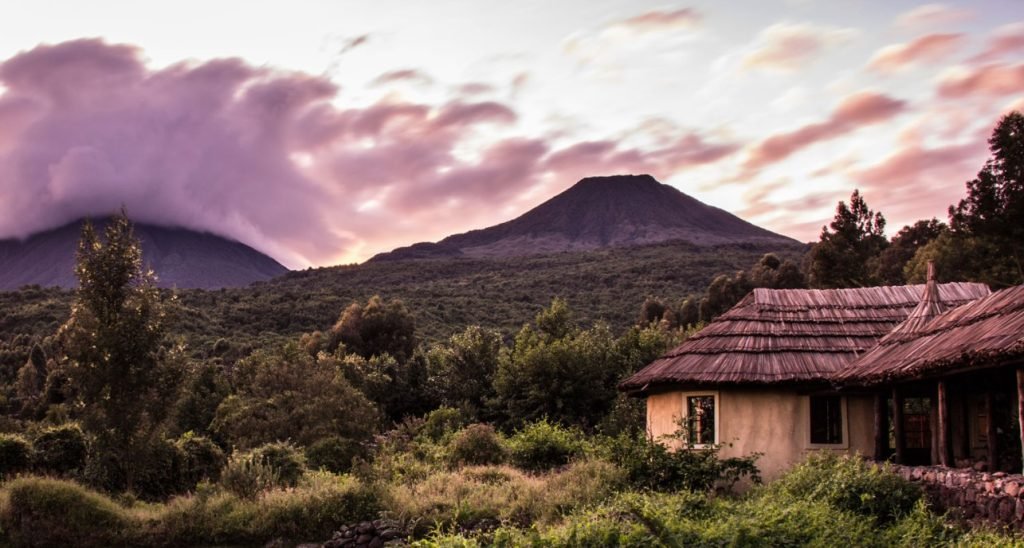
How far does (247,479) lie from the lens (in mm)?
18984

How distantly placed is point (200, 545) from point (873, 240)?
4909 centimetres

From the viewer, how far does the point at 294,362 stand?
28.7 meters

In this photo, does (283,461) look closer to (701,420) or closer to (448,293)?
(701,420)

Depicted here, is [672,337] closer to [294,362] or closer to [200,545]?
[294,362]

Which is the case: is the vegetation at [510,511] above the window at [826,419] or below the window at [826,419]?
below

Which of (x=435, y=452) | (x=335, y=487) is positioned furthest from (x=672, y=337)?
(x=335, y=487)

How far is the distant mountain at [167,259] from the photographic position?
12331cm

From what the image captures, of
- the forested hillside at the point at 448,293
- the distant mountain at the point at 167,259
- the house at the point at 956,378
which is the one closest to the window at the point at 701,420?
the house at the point at 956,378

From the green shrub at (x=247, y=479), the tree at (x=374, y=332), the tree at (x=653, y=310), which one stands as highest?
the tree at (x=653, y=310)

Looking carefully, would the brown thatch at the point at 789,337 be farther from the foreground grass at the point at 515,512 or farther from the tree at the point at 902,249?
the tree at the point at 902,249

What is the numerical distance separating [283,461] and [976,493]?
1425 centimetres

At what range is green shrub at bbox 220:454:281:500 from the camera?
18703 mm

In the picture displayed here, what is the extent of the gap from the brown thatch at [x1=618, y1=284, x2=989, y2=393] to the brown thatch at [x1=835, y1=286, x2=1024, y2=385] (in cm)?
233

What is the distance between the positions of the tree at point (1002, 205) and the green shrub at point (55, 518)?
35442 millimetres
